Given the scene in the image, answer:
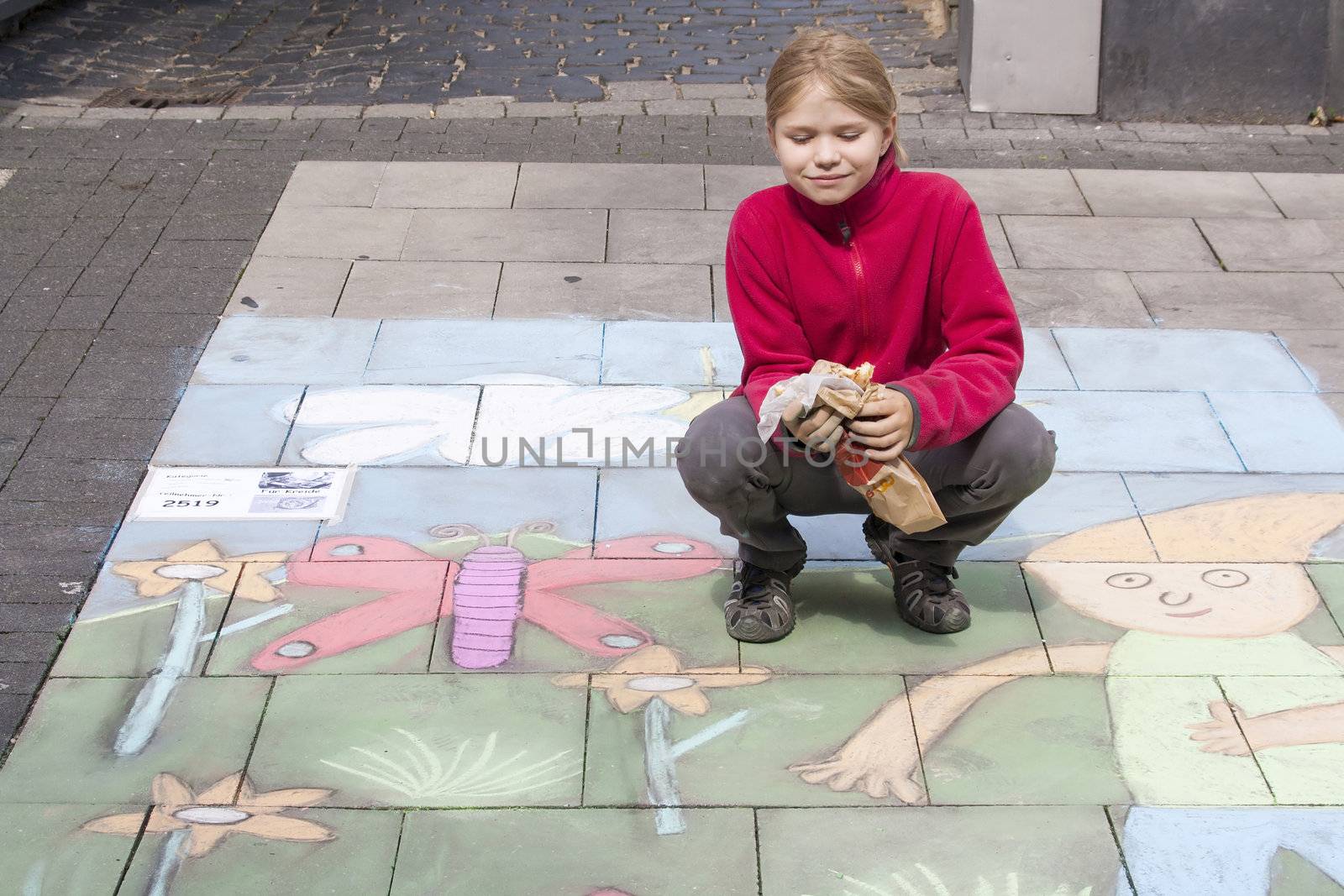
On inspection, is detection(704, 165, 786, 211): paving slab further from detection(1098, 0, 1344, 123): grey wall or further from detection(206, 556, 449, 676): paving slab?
detection(206, 556, 449, 676): paving slab

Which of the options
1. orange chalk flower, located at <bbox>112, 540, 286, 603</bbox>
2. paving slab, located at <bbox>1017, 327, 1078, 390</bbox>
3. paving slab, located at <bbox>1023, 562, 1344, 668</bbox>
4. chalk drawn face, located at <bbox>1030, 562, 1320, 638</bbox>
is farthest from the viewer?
paving slab, located at <bbox>1017, 327, 1078, 390</bbox>

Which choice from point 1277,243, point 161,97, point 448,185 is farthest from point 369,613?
point 161,97

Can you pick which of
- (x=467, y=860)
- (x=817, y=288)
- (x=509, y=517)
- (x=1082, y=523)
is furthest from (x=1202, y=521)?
(x=467, y=860)

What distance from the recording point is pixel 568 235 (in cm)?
544

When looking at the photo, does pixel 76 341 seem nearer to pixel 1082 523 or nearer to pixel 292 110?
pixel 292 110

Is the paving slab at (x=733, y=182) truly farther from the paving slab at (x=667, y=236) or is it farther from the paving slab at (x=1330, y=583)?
the paving slab at (x=1330, y=583)

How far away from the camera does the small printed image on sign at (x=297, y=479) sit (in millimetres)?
3742

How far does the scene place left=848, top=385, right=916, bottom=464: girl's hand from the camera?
2.66m

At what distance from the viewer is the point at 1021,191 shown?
5898 millimetres

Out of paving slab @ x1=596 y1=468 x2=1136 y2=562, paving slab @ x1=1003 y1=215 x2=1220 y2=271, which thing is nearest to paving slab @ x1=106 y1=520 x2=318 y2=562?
paving slab @ x1=596 y1=468 x2=1136 y2=562

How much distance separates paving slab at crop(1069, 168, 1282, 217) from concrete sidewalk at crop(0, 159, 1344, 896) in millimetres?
786

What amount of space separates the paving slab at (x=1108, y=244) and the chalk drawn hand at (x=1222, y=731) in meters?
2.61

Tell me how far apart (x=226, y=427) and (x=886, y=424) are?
2.19m

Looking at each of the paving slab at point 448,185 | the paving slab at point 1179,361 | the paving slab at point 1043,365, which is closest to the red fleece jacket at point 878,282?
the paving slab at point 1043,365
